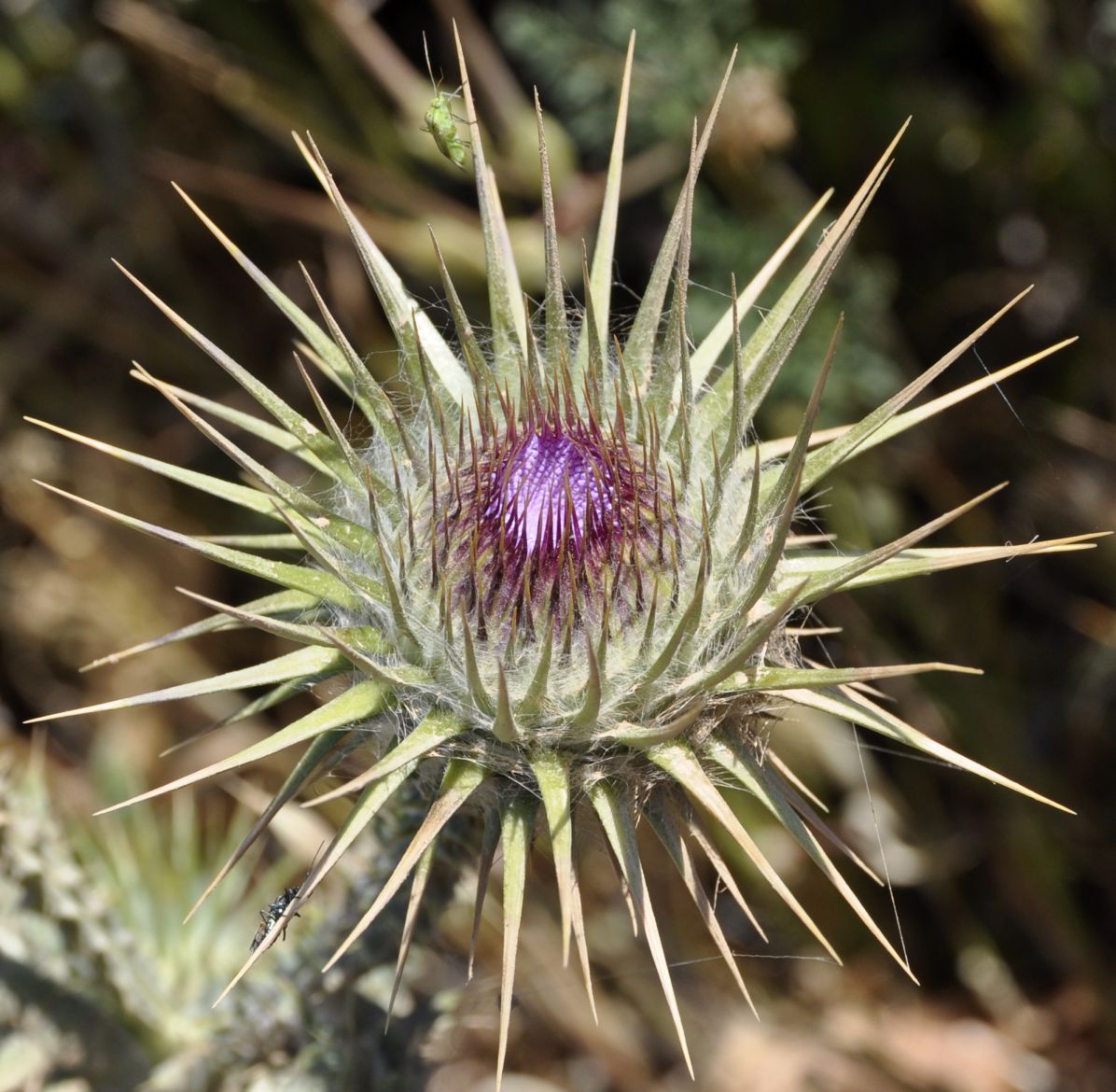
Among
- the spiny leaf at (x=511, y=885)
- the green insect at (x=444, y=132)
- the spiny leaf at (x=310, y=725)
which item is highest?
the green insect at (x=444, y=132)

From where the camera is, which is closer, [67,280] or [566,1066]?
[566,1066]

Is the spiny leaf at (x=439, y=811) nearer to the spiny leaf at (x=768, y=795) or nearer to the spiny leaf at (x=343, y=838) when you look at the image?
the spiny leaf at (x=343, y=838)

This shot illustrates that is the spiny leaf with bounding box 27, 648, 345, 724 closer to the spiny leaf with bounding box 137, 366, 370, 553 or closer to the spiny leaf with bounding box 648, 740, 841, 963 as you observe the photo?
the spiny leaf with bounding box 137, 366, 370, 553

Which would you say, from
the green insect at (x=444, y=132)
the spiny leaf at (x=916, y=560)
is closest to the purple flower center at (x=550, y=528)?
the spiny leaf at (x=916, y=560)

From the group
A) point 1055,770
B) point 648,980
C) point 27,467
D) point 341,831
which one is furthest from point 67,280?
point 1055,770

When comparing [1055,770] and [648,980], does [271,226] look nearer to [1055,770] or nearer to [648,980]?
[648,980]

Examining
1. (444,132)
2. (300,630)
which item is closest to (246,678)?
(300,630)

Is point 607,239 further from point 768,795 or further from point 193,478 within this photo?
point 768,795
